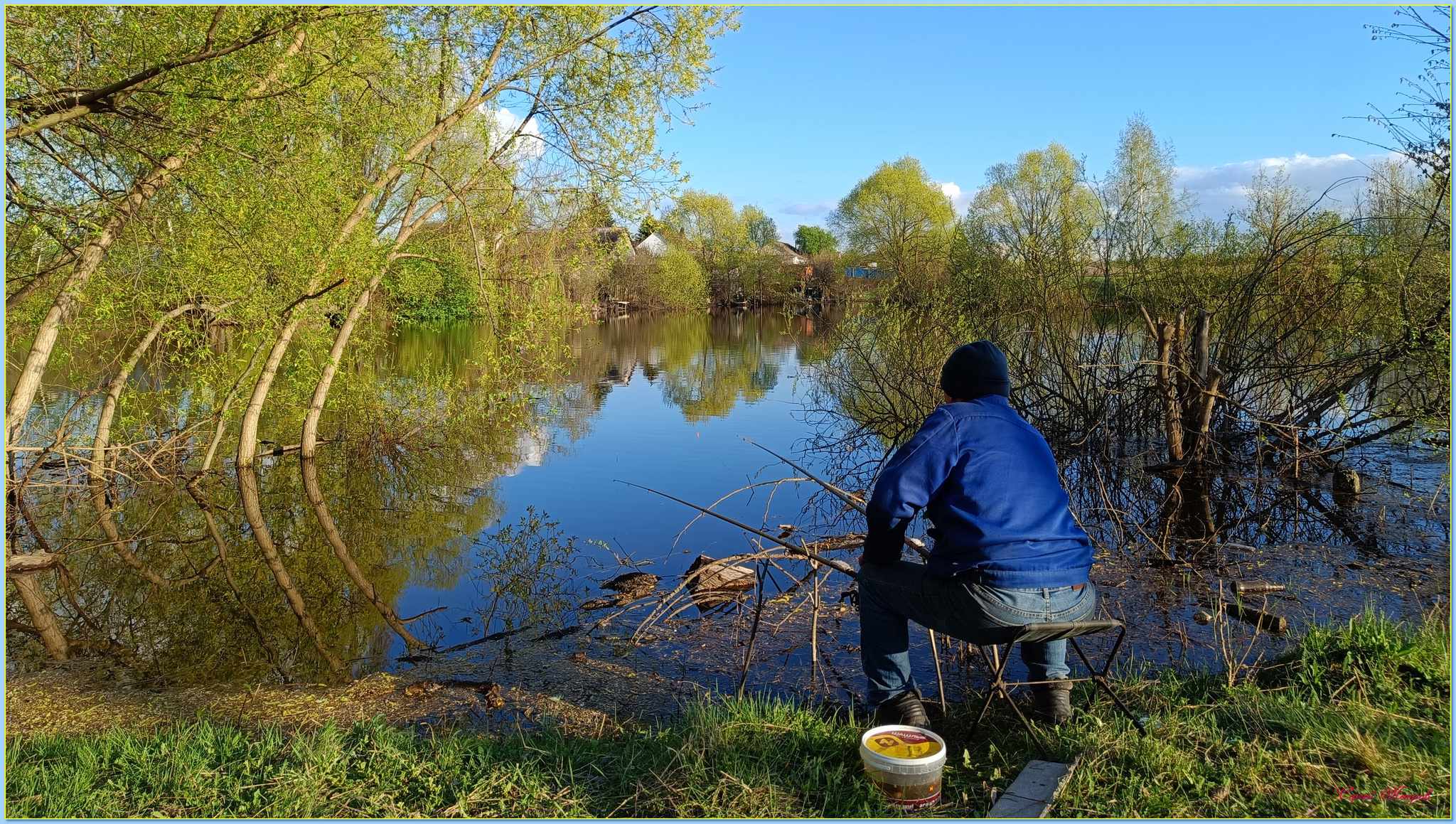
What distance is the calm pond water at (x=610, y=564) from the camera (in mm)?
5508

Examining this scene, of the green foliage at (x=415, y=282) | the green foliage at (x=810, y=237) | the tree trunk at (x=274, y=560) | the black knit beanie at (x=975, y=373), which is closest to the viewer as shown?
the black knit beanie at (x=975, y=373)

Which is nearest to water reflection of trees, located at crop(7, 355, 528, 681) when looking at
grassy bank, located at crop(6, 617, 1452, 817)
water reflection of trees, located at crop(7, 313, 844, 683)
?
water reflection of trees, located at crop(7, 313, 844, 683)

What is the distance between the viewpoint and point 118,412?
1270cm

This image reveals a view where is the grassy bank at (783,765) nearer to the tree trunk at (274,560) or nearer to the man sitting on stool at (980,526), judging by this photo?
the man sitting on stool at (980,526)

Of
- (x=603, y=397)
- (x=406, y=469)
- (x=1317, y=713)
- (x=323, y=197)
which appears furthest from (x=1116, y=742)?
(x=603, y=397)

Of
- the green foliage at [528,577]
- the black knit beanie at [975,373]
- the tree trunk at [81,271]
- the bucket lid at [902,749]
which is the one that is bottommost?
the green foliage at [528,577]

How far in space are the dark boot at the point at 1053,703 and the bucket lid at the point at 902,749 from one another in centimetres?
83

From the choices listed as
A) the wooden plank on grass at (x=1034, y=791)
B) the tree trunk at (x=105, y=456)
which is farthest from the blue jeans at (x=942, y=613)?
the tree trunk at (x=105, y=456)

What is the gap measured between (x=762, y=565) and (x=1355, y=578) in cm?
435

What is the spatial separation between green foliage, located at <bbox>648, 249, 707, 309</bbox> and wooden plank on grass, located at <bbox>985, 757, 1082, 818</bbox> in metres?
46.2

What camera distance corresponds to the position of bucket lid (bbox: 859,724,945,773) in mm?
3004

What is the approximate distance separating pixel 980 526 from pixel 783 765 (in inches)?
45.9

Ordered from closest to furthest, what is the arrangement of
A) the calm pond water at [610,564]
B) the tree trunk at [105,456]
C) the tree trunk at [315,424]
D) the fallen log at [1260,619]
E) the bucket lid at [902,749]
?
1. the bucket lid at [902,749]
2. the fallen log at [1260,619]
3. the calm pond water at [610,564]
4. the tree trunk at [315,424]
5. the tree trunk at [105,456]

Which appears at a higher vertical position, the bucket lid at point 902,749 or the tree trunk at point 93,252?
the tree trunk at point 93,252
